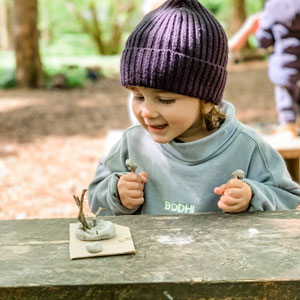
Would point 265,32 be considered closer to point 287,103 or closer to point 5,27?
point 287,103

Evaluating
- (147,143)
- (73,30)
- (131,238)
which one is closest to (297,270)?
(131,238)

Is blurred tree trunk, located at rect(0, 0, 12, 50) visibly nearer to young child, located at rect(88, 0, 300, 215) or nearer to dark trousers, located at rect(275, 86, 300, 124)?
dark trousers, located at rect(275, 86, 300, 124)

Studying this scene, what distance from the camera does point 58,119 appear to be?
9.30m

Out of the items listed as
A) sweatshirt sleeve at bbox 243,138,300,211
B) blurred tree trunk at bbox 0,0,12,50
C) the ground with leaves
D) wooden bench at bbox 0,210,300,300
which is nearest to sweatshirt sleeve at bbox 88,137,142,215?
wooden bench at bbox 0,210,300,300

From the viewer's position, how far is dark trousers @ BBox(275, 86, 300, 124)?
550 centimetres

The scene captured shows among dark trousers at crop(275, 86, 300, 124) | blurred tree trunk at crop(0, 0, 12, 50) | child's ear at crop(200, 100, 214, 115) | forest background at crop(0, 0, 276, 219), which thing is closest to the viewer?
child's ear at crop(200, 100, 214, 115)

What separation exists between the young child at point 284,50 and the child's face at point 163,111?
135 inches

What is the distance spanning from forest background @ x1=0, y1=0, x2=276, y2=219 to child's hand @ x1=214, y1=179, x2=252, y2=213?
3.27m

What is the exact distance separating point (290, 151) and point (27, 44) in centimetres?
890

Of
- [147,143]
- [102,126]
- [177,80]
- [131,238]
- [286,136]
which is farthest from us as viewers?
[102,126]

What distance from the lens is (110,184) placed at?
2051mm

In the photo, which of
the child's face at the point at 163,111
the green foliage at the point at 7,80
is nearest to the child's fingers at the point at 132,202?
the child's face at the point at 163,111

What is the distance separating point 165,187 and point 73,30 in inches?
1269

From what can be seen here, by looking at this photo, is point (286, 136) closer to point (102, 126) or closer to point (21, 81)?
point (102, 126)
